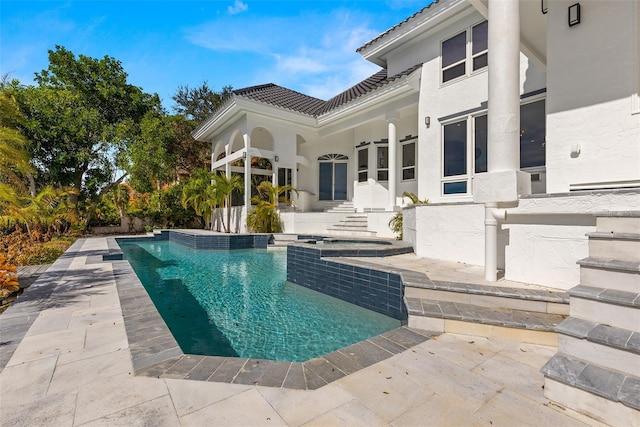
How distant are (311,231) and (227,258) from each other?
14.6 ft

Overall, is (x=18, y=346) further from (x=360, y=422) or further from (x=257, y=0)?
(x=257, y=0)

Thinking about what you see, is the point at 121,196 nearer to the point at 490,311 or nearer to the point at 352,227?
the point at 352,227

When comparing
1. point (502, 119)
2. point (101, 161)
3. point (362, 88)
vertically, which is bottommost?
point (502, 119)

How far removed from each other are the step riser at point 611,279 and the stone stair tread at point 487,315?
827mm

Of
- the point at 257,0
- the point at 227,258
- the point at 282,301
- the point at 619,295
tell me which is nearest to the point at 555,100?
the point at 619,295

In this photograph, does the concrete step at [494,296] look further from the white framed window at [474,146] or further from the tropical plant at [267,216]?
the tropical plant at [267,216]

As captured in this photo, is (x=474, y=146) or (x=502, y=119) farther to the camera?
(x=474, y=146)

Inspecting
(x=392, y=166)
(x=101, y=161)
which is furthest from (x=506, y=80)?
(x=101, y=161)

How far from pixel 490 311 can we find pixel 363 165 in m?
11.5

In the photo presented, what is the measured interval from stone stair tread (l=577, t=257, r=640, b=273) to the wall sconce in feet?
15.0

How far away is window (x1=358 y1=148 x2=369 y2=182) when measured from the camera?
14.2 metres

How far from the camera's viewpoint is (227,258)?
989 centimetres

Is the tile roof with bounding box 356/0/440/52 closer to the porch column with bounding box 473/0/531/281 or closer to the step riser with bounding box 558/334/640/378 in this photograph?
the porch column with bounding box 473/0/531/281

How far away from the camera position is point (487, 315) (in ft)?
11.1
